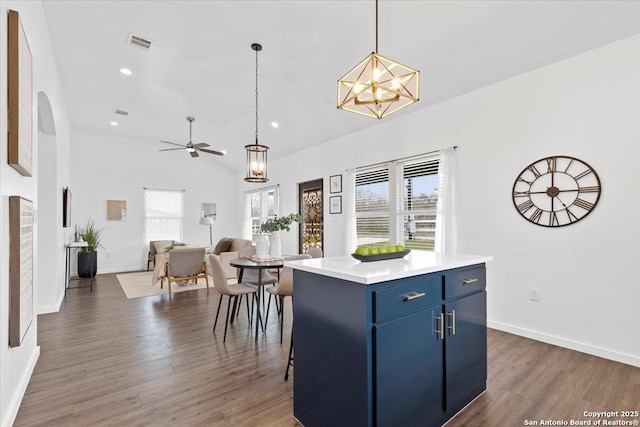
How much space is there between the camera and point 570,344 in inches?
119

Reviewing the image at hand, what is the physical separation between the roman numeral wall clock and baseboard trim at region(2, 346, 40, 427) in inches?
176

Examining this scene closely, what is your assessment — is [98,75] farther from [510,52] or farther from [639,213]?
[639,213]

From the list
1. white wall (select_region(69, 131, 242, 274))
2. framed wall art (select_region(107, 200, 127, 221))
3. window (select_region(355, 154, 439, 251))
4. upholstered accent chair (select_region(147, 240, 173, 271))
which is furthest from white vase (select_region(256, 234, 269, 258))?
framed wall art (select_region(107, 200, 127, 221))

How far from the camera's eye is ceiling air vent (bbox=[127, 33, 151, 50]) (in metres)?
3.60

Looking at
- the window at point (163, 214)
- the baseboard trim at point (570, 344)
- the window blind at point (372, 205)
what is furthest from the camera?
the window at point (163, 214)

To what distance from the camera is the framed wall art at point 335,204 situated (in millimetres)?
5754

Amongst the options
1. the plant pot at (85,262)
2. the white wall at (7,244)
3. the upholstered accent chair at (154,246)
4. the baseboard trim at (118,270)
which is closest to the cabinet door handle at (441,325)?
the white wall at (7,244)

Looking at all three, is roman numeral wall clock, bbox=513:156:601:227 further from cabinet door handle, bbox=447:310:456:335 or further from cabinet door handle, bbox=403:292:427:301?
cabinet door handle, bbox=403:292:427:301

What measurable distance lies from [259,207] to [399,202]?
15.6 feet

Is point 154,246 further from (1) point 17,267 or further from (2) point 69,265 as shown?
(1) point 17,267

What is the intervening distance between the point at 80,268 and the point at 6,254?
5.72 m

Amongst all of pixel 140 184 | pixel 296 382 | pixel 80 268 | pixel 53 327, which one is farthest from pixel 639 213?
pixel 140 184

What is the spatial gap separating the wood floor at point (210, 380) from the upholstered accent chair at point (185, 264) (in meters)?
1.46

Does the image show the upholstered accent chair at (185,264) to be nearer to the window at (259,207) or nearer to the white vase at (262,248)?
the white vase at (262,248)
